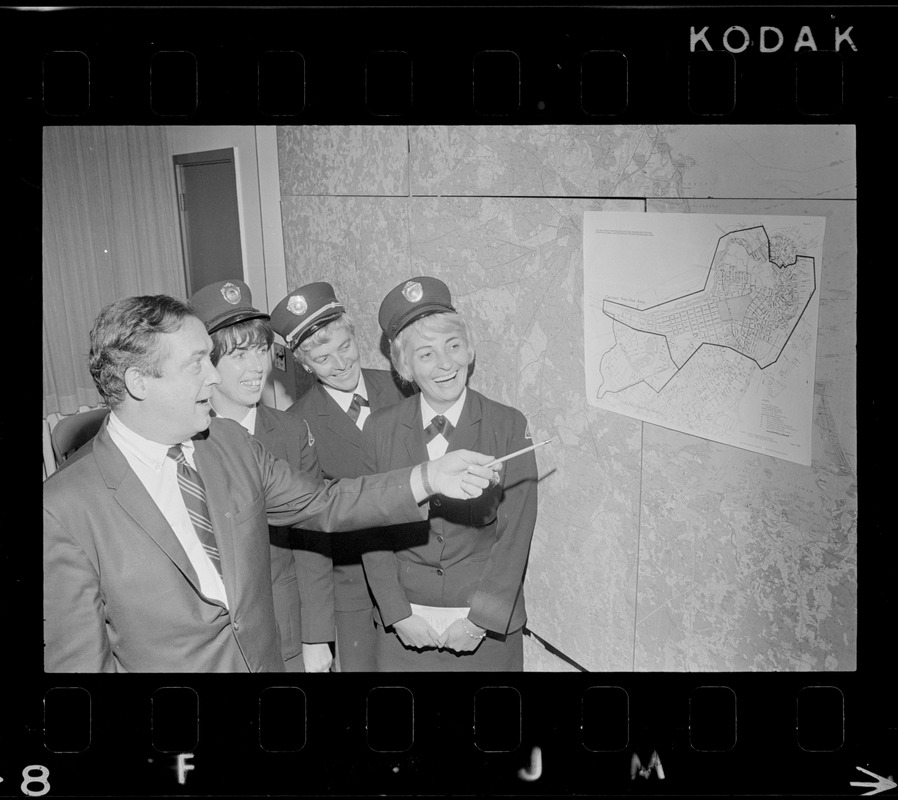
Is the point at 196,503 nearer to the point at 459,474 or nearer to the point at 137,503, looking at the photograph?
the point at 137,503

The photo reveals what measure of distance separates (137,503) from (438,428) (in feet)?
2.47

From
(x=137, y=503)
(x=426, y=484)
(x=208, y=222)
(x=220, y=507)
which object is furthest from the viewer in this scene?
(x=208, y=222)

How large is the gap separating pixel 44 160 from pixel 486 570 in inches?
62.1

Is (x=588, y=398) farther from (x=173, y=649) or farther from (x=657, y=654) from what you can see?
(x=173, y=649)

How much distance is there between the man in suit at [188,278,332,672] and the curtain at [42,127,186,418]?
0.58 feet

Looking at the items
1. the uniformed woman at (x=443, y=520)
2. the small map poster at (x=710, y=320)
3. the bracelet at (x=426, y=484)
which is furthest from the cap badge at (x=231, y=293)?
the small map poster at (x=710, y=320)

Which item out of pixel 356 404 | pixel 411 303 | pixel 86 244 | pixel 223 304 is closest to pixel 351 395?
pixel 356 404

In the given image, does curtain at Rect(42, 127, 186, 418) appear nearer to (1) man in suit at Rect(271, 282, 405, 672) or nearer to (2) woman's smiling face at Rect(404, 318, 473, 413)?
(1) man in suit at Rect(271, 282, 405, 672)

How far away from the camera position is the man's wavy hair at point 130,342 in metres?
1.86

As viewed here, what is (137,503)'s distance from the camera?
180cm
